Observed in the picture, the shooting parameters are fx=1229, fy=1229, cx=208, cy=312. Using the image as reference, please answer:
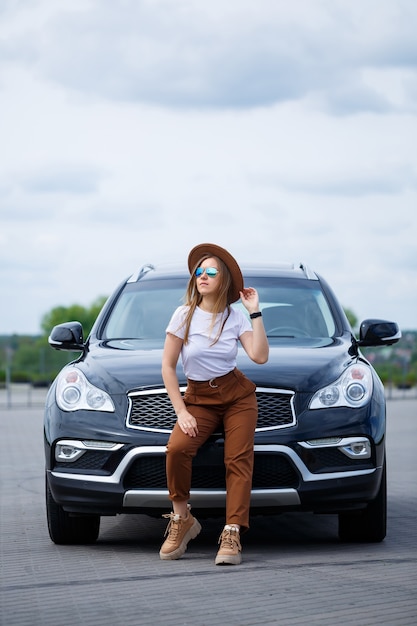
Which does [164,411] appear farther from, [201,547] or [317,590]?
[317,590]

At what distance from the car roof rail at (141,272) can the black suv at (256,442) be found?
140 centimetres

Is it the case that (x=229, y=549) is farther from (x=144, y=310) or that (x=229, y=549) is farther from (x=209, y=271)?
(x=144, y=310)

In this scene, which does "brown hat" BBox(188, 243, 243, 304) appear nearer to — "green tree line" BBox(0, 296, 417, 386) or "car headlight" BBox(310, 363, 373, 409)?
"car headlight" BBox(310, 363, 373, 409)

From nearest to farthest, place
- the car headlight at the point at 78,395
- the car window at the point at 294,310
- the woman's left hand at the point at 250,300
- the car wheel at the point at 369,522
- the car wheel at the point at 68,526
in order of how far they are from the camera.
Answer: the woman's left hand at the point at 250,300 < the car headlight at the point at 78,395 < the car wheel at the point at 369,522 < the car wheel at the point at 68,526 < the car window at the point at 294,310

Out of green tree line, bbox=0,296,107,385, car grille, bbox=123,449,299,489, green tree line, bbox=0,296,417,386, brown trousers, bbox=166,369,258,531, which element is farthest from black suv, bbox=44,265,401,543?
green tree line, bbox=0,296,107,385

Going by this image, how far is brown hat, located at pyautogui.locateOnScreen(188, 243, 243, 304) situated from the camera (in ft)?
22.4

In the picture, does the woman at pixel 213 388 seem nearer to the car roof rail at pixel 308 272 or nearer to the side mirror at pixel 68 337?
the side mirror at pixel 68 337

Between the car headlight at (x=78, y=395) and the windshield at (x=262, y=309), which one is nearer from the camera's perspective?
the car headlight at (x=78, y=395)

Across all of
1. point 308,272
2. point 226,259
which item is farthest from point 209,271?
point 308,272

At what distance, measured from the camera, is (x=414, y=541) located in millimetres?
7414

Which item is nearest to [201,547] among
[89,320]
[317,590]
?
[317,590]

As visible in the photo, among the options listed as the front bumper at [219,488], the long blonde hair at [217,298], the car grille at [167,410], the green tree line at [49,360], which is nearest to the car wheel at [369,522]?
the front bumper at [219,488]

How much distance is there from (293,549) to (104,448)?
1282mm

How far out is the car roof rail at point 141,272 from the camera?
8727 mm
